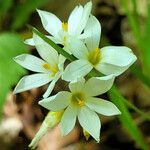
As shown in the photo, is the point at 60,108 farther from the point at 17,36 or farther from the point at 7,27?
the point at 7,27

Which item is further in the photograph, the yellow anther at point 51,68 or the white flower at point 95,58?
the yellow anther at point 51,68

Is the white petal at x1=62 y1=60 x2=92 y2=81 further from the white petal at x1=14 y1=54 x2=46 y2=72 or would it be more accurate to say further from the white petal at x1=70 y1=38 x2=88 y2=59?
the white petal at x1=14 y1=54 x2=46 y2=72

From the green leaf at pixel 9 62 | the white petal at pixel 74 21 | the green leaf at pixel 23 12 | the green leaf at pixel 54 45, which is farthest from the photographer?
the green leaf at pixel 23 12

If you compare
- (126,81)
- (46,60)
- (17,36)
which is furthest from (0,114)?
(46,60)

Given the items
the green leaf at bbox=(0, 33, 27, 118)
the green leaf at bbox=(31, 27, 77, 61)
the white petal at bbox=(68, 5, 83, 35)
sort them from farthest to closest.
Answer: the green leaf at bbox=(0, 33, 27, 118)
the white petal at bbox=(68, 5, 83, 35)
the green leaf at bbox=(31, 27, 77, 61)

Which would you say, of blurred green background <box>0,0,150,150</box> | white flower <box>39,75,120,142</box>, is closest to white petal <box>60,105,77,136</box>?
white flower <box>39,75,120,142</box>

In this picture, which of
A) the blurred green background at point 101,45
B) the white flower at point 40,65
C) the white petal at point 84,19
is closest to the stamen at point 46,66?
the white flower at point 40,65

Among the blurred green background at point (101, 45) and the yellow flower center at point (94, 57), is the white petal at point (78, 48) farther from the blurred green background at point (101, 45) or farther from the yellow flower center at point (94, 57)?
the blurred green background at point (101, 45)
